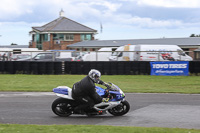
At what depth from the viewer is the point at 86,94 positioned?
1024cm

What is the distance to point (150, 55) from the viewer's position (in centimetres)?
2850

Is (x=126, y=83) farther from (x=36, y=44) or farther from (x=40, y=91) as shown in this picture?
(x=36, y=44)

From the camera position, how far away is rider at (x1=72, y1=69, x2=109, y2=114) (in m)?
10.1

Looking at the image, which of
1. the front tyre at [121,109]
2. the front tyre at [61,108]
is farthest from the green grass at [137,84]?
the front tyre at [61,108]

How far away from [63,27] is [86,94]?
5949 cm

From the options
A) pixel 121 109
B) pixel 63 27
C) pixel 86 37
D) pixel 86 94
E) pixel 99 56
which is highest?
pixel 63 27

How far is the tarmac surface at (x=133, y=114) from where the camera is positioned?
9.52m

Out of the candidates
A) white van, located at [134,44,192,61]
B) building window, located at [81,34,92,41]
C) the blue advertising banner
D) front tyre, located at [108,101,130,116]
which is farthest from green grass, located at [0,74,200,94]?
building window, located at [81,34,92,41]

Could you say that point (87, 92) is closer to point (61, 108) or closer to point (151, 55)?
point (61, 108)

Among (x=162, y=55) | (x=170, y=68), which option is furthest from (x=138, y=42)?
(x=170, y=68)

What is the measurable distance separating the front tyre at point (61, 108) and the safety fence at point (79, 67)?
1507cm

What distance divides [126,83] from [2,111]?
1075cm

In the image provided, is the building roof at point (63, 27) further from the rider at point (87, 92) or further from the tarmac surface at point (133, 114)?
the rider at point (87, 92)

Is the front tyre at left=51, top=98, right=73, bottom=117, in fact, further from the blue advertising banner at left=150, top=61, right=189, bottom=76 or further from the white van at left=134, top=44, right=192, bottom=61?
the white van at left=134, top=44, right=192, bottom=61
